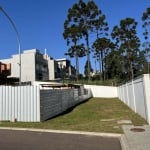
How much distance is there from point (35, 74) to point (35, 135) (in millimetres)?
59318

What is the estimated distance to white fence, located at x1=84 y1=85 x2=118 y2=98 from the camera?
41.8 meters

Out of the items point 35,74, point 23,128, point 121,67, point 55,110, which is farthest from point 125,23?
point 23,128

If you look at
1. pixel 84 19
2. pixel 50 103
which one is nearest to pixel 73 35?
pixel 84 19

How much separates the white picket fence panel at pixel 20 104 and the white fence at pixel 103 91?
95.1 ft

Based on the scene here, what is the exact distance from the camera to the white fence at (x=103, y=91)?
41781 mm

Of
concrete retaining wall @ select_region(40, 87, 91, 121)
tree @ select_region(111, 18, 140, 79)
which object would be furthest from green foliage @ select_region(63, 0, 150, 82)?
concrete retaining wall @ select_region(40, 87, 91, 121)

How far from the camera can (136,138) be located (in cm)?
850

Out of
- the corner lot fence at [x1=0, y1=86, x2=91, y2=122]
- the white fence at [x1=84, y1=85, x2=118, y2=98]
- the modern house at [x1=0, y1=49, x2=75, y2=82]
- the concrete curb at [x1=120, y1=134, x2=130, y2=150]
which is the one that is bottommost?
the concrete curb at [x1=120, y1=134, x2=130, y2=150]

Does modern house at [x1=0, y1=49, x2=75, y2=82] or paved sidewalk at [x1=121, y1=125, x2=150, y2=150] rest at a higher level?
modern house at [x1=0, y1=49, x2=75, y2=82]

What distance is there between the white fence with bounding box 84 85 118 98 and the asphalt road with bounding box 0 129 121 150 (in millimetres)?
32388

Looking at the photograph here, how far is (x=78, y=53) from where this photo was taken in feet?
182

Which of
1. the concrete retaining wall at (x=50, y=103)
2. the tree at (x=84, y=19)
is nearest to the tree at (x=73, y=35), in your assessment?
the tree at (x=84, y=19)

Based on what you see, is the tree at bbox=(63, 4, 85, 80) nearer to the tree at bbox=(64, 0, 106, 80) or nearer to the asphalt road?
the tree at bbox=(64, 0, 106, 80)

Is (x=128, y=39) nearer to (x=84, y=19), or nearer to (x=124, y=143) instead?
(x=84, y=19)
